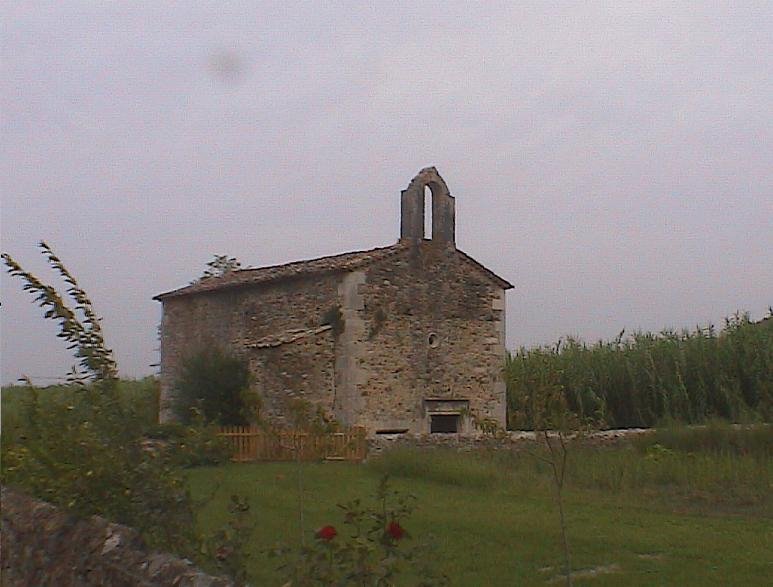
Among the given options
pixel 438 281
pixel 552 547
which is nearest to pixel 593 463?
pixel 438 281

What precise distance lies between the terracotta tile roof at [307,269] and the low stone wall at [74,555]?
579 inches

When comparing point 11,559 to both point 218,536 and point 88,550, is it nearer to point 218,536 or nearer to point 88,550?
point 88,550

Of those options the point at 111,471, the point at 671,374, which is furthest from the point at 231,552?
the point at 671,374

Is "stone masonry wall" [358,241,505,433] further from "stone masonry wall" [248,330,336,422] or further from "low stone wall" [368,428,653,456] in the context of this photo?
"low stone wall" [368,428,653,456]

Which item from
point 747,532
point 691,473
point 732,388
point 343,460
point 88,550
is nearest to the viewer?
point 88,550

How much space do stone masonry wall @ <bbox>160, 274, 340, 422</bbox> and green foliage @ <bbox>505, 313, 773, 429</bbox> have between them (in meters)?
7.08

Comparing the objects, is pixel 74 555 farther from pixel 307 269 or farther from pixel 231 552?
pixel 307 269

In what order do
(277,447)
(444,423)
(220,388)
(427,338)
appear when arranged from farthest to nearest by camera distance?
(444,423) → (427,338) → (220,388) → (277,447)

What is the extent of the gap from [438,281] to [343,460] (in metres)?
6.37

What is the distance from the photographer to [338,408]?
25.0 meters

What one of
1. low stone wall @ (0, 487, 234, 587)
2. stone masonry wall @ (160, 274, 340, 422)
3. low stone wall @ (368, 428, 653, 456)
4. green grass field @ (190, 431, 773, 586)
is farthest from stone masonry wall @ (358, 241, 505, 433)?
low stone wall @ (0, 487, 234, 587)

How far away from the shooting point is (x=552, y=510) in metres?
14.8

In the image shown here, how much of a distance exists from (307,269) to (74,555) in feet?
58.2

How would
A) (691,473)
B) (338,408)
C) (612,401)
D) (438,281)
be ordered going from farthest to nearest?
(612,401) < (438,281) < (338,408) < (691,473)
